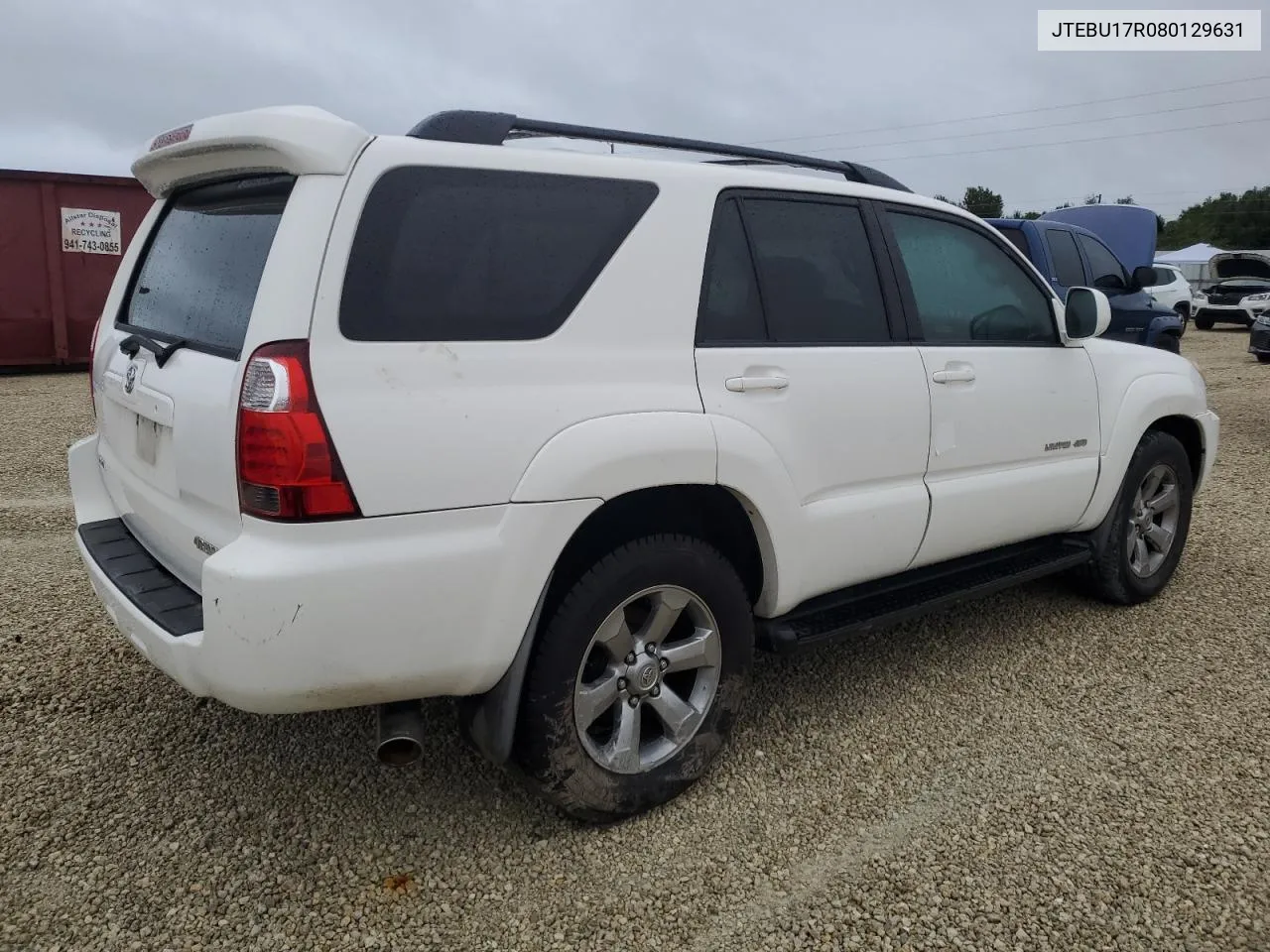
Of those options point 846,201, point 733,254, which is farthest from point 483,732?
point 846,201

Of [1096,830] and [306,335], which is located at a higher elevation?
[306,335]

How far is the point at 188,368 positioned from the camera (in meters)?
2.41

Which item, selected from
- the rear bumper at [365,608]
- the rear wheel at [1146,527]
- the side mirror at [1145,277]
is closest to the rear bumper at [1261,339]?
the side mirror at [1145,277]

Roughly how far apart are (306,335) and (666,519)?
3.60ft

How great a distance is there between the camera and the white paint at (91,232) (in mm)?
11922

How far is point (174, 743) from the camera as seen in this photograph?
307 cm

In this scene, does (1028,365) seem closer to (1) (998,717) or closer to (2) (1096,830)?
(1) (998,717)

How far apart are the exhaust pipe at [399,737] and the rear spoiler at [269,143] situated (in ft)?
4.20

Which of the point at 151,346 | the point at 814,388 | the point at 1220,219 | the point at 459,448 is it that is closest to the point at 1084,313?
the point at 814,388

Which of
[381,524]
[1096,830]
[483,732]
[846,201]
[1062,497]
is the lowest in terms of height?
[1096,830]

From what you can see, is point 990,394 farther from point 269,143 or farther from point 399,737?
point 269,143

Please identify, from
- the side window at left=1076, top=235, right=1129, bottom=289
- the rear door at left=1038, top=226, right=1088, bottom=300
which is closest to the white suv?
the rear door at left=1038, top=226, right=1088, bottom=300

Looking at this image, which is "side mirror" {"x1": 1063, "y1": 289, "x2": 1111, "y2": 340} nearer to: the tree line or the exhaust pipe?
the exhaust pipe

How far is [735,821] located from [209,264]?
2.11 metres
